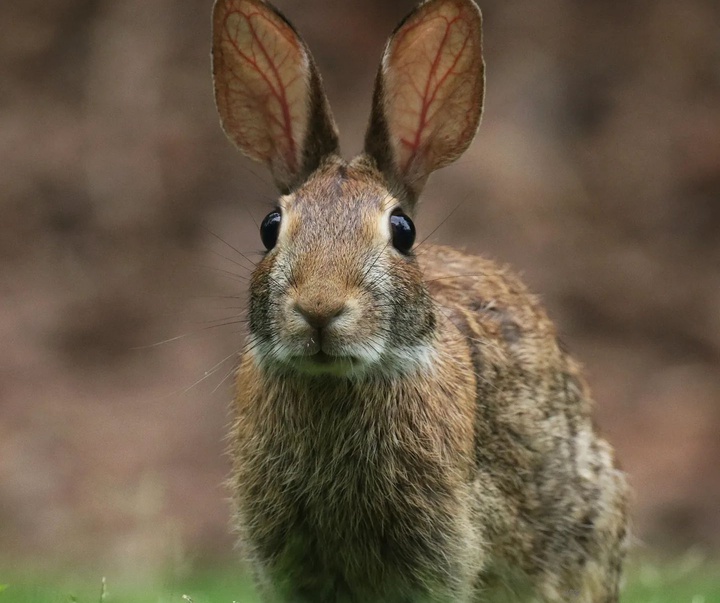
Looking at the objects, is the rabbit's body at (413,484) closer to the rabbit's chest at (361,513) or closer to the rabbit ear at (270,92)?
the rabbit's chest at (361,513)

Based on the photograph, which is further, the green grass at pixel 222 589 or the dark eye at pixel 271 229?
the green grass at pixel 222 589

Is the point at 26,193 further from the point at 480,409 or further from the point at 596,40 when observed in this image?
the point at 480,409

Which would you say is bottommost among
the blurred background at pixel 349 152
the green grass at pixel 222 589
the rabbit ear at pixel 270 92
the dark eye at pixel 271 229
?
the green grass at pixel 222 589

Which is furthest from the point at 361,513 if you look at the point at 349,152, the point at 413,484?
the point at 349,152

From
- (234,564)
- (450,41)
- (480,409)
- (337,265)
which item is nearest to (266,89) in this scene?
(450,41)

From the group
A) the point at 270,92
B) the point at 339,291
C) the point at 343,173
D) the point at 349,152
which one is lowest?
the point at 339,291

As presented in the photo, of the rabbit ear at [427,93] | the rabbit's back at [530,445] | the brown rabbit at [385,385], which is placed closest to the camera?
the brown rabbit at [385,385]

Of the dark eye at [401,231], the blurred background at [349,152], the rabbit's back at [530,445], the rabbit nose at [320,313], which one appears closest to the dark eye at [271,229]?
the dark eye at [401,231]

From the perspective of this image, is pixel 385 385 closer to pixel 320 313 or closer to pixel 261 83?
pixel 320 313
